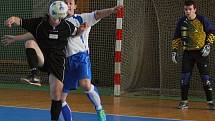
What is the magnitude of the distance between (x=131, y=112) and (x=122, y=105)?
103 centimetres

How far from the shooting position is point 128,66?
11672 mm

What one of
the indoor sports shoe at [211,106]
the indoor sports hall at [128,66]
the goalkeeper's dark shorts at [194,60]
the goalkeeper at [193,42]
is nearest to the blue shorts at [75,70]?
the indoor sports hall at [128,66]

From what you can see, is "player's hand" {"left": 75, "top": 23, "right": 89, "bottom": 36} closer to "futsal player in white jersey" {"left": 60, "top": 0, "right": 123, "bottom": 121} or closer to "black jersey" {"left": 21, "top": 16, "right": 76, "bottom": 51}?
"futsal player in white jersey" {"left": 60, "top": 0, "right": 123, "bottom": 121}

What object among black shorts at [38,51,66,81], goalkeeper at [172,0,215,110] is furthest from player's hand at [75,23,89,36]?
goalkeeper at [172,0,215,110]

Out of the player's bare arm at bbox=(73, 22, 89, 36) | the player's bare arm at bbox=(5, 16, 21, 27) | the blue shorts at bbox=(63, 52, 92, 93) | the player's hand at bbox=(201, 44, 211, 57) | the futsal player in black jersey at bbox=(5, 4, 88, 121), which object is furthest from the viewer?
the player's hand at bbox=(201, 44, 211, 57)

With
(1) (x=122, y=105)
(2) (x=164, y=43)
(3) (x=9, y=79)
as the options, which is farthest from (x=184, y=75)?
(3) (x=9, y=79)

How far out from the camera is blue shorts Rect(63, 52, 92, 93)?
6.85 meters

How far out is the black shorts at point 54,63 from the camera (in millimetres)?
6270

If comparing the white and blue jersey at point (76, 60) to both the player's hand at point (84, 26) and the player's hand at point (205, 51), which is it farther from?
the player's hand at point (205, 51)

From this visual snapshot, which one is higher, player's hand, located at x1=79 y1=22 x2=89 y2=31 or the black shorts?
player's hand, located at x1=79 y1=22 x2=89 y2=31

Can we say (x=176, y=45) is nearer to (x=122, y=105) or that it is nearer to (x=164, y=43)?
(x=122, y=105)

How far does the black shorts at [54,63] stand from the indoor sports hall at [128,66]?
2.35 metres

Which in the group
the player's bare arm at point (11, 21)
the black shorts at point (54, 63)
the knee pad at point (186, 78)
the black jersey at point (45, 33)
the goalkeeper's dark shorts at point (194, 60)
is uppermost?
the player's bare arm at point (11, 21)

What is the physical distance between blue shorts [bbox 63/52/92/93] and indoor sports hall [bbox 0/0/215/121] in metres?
1.75
